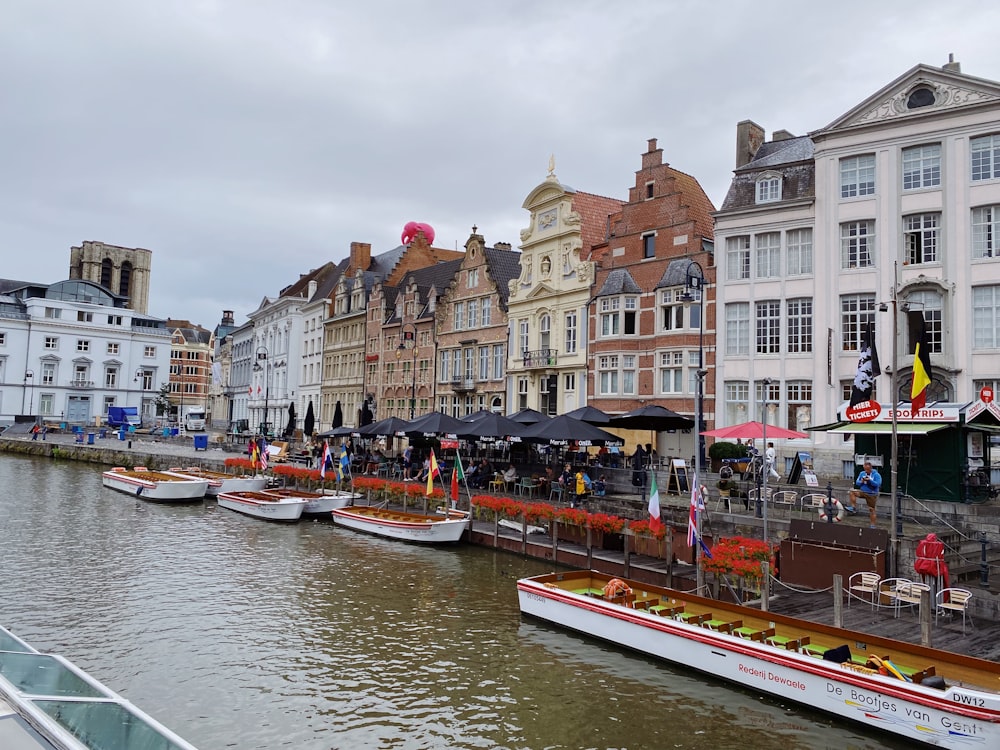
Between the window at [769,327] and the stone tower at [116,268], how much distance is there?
360 ft

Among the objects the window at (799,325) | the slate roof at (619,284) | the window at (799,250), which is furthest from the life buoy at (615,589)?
the slate roof at (619,284)

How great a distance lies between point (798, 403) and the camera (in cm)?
3067

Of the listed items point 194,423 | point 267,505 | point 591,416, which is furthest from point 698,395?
point 194,423

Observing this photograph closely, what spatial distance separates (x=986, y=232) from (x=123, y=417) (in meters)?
75.6

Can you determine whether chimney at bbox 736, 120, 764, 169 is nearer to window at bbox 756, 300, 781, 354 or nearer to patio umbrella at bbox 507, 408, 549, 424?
window at bbox 756, 300, 781, 354

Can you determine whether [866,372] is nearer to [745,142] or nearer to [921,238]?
[921,238]

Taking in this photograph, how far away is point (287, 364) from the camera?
251 ft

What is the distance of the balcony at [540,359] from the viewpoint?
Result: 40.1 metres

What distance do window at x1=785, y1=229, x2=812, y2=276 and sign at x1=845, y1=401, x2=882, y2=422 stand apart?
12.2m

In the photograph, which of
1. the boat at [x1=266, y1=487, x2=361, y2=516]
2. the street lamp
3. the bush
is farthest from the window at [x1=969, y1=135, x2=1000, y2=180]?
the street lamp

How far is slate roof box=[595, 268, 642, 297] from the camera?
118 feet

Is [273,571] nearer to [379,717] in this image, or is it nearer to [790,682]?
[379,717]

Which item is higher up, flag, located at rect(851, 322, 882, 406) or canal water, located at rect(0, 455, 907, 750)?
flag, located at rect(851, 322, 882, 406)

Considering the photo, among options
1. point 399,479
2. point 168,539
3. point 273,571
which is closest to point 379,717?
point 273,571
